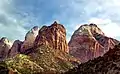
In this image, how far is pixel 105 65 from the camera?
274 ft

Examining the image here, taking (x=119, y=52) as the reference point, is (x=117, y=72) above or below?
below

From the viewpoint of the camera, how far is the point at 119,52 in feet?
285

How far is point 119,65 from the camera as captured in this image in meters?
79.0

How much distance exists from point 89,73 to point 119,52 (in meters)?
9.16

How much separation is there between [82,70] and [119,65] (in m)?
13.1

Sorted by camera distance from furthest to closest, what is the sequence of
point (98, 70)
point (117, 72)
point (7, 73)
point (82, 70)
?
point (7, 73), point (82, 70), point (98, 70), point (117, 72)

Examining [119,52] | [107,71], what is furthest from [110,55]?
[107,71]

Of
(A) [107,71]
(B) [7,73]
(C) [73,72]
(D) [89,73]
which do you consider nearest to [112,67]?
(A) [107,71]

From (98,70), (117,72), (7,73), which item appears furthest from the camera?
(7,73)

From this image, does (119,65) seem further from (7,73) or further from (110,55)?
(7,73)

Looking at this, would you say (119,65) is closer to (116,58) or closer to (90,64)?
(116,58)

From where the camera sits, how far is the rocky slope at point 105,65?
3147 inches

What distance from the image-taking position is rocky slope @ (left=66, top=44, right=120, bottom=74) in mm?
79938

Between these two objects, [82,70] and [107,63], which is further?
[82,70]
